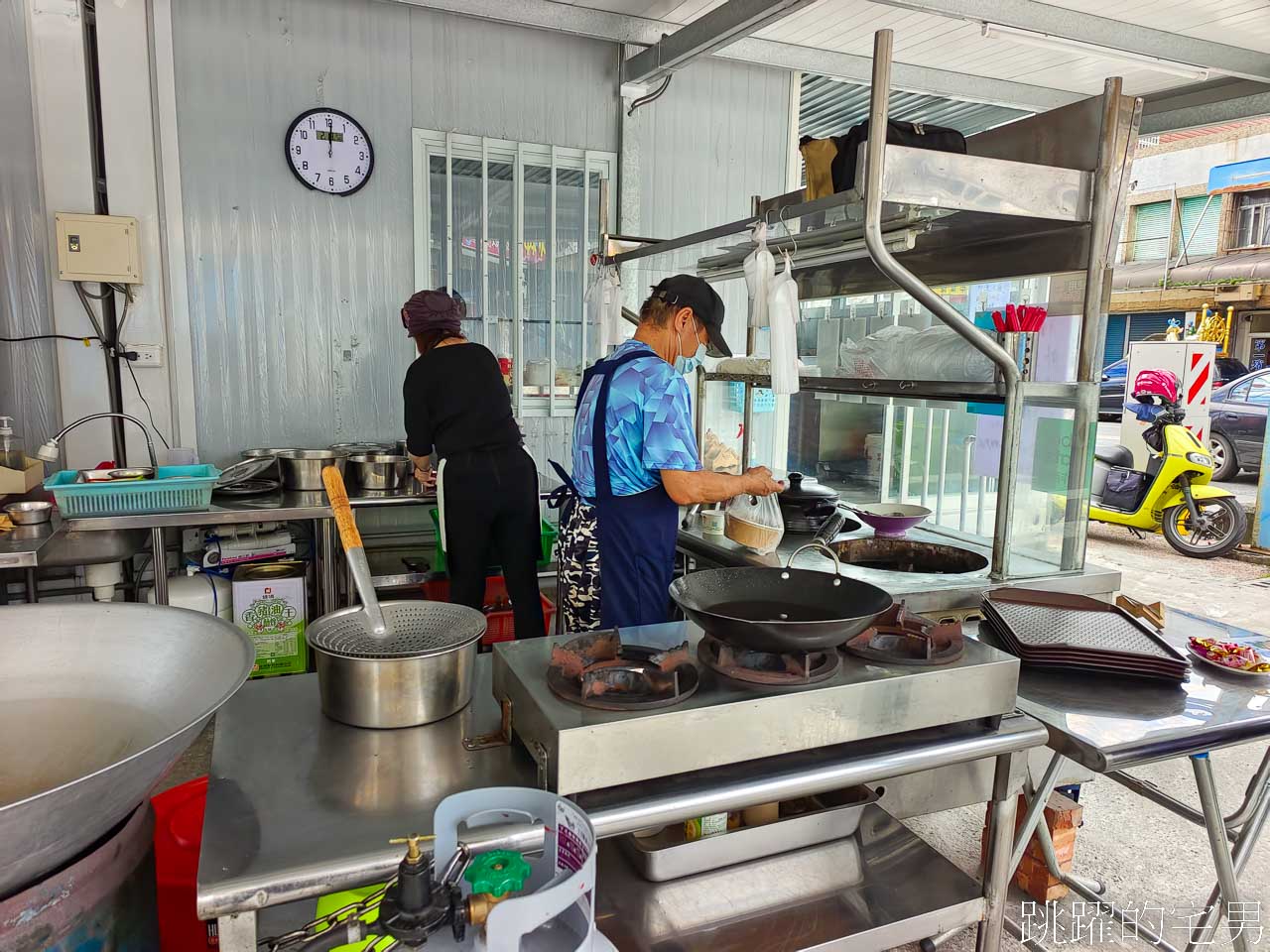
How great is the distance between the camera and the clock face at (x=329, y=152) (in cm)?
416

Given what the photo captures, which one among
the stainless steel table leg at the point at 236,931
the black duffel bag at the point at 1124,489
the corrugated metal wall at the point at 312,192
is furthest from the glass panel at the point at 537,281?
the black duffel bag at the point at 1124,489

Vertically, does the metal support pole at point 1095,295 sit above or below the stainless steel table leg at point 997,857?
above

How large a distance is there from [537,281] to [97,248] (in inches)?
85.9

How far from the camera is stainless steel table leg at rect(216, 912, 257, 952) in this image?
3.47ft

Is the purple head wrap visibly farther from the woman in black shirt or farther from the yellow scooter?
the yellow scooter

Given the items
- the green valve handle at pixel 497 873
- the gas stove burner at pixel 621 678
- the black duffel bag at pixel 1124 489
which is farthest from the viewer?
the black duffel bag at pixel 1124 489

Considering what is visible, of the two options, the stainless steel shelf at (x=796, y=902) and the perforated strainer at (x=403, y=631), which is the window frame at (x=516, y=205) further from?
the stainless steel shelf at (x=796, y=902)

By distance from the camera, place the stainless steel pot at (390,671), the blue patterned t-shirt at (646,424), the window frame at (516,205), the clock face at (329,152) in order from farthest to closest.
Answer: the window frame at (516,205) → the clock face at (329,152) → the blue patterned t-shirt at (646,424) → the stainless steel pot at (390,671)

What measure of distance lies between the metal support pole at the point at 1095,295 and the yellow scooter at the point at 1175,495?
507 cm

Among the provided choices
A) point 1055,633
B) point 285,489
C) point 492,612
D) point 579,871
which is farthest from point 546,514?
point 579,871

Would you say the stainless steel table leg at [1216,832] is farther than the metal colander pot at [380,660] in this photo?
Yes

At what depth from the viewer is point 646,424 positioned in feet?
7.43

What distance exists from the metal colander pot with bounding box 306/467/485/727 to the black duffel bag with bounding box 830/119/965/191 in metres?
1.43

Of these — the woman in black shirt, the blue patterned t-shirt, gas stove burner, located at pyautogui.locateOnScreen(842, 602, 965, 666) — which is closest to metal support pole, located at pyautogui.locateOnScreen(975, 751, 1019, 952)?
gas stove burner, located at pyautogui.locateOnScreen(842, 602, 965, 666)
